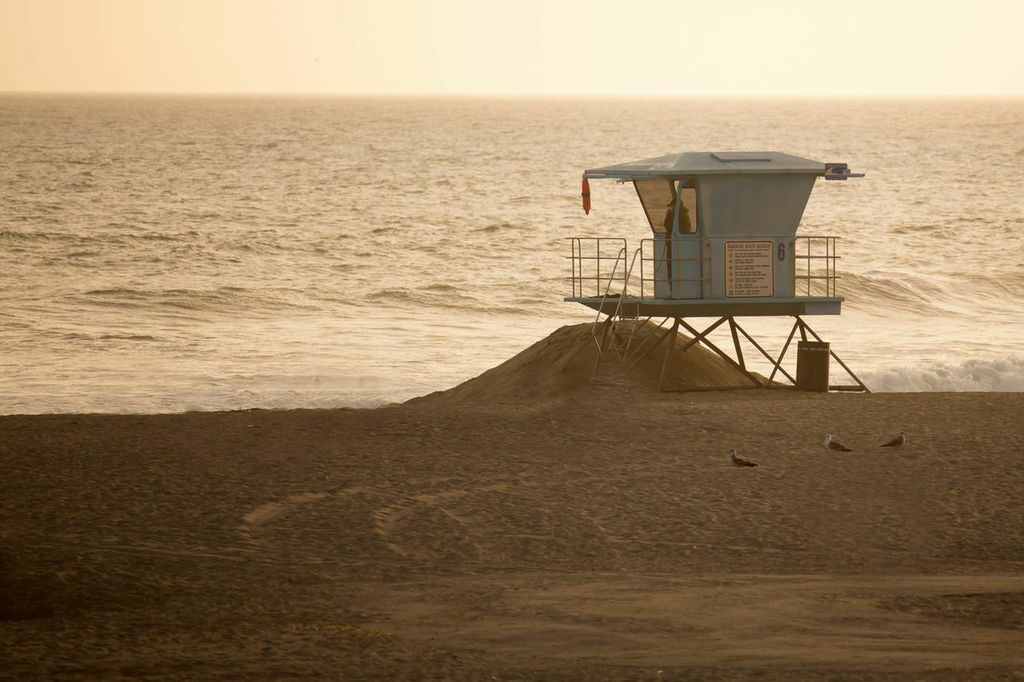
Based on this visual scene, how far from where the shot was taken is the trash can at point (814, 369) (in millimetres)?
21203

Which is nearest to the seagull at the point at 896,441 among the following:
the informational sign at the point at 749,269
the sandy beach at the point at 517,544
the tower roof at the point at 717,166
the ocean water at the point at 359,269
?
the sandy beach at the point at 517,544

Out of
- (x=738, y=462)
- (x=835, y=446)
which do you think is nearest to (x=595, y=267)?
Answer: (x=835, y=446)

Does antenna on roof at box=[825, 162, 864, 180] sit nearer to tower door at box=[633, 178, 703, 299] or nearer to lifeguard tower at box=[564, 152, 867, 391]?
lifeguard tower at box=[564, 152, 867, 391]

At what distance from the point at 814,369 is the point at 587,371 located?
11.3 feet

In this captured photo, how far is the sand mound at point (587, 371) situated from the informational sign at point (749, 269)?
139cm

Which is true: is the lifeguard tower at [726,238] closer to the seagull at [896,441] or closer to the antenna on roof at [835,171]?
the antenna on roof at [835,171]

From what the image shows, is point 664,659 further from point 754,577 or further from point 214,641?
point 214,641

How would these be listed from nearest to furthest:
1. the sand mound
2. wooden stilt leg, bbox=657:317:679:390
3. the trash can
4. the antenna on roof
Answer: the sand mound, wooden stilt leg, bbox=657:317:679:390, the antenna on roof, the trash can

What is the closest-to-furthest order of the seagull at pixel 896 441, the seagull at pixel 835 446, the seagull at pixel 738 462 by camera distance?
the seagull at pixel 738 462 → the seagull at pixel 835 446 → the seagull at pixel 896 441

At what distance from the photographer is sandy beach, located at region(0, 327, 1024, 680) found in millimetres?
9422

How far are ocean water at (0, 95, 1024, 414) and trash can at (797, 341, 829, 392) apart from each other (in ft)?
15.1

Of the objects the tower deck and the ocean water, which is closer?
the tower deck

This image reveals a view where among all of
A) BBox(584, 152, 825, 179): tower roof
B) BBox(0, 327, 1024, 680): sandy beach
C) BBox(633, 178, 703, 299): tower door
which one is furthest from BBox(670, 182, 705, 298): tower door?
BBox(0, 327, 1024, 680): sandy beach

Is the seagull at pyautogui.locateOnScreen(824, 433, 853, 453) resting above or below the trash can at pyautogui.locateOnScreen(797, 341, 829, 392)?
above
